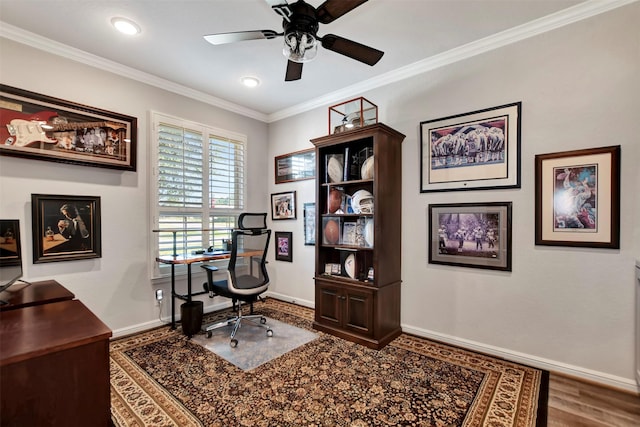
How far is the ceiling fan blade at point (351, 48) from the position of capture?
1969mm

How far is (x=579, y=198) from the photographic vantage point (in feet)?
7.40

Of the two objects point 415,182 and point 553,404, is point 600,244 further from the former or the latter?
point 415,182

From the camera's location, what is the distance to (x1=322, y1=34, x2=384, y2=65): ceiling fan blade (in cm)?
197

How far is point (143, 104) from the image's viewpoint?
3.27m

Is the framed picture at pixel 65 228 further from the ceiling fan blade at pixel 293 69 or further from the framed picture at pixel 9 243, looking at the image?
the ceiling fan blade at pixel 293 69

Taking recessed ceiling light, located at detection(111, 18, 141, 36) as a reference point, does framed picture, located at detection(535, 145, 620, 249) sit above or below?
below

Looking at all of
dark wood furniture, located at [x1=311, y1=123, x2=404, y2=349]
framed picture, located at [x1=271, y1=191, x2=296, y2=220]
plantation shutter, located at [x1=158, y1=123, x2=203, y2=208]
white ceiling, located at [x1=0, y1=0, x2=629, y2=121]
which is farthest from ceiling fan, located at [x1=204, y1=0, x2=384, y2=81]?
framed picture, located at [x1=271, y1=191, x2=296, y2=220]

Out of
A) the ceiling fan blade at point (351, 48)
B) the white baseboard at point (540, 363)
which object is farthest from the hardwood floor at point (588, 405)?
the ceiling fan blade at point (351, 48)

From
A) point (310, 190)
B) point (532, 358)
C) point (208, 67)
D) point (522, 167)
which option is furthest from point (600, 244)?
point (208, 67)

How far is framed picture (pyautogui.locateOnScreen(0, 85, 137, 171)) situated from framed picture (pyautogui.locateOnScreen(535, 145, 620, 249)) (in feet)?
13.1

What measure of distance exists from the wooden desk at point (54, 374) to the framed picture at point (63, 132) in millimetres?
2031

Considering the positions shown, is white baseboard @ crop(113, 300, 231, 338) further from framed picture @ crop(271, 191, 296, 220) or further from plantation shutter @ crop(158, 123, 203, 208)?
framed picture @ crop(271, 191, 296, 220)

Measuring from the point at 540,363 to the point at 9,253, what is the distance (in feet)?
13.3

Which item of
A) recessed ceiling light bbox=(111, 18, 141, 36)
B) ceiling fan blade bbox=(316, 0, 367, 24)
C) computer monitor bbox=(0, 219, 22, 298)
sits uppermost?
recessed ceiling light bbox=(111, 18, 141, 36)
